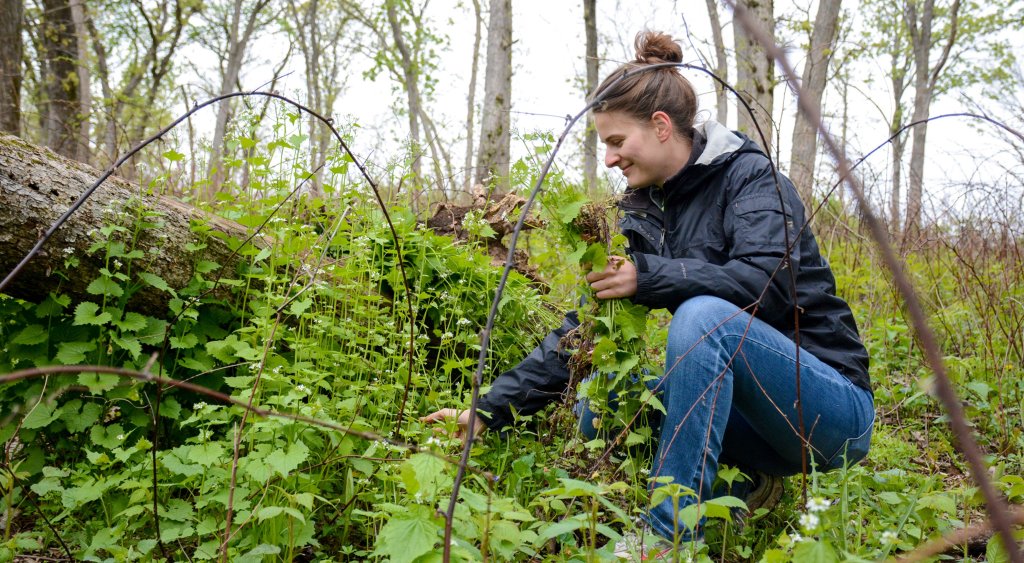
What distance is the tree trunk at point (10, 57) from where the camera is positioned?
213 inches

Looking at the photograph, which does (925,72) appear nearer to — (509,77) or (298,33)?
(509,77)

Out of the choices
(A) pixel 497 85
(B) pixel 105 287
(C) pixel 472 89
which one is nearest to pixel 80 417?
(B) pixel 105 287

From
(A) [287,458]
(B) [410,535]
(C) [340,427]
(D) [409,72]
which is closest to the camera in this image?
(B) [410,535]

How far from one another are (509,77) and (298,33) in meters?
11.8

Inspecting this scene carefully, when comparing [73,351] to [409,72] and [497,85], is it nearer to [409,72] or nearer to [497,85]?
[497,85]

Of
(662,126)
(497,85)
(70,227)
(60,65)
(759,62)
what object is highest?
(60,65)

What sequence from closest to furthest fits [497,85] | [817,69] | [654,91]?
[654,91] < [817,69] < [497,85]

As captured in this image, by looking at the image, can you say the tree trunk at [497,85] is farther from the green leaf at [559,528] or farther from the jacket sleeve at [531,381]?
the green leaf at [559,528]

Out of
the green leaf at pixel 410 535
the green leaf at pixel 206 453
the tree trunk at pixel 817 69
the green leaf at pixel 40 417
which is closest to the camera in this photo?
the green leaf at pixel 410 535

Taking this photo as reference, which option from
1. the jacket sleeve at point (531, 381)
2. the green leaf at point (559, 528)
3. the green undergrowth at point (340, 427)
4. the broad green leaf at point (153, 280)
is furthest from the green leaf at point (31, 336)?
the green leaf at point (559, 528)

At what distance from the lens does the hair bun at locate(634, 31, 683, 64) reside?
2.44 meters

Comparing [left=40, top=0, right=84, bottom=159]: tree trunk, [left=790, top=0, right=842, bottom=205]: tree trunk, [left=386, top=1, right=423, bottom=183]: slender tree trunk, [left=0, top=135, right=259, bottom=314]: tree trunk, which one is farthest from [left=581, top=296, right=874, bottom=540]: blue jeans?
[left=386, top=1, right=423, bottom=183]: slender tree trunk

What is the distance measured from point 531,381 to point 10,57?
18.8 feet

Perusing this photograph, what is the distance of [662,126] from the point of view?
2.40 m
